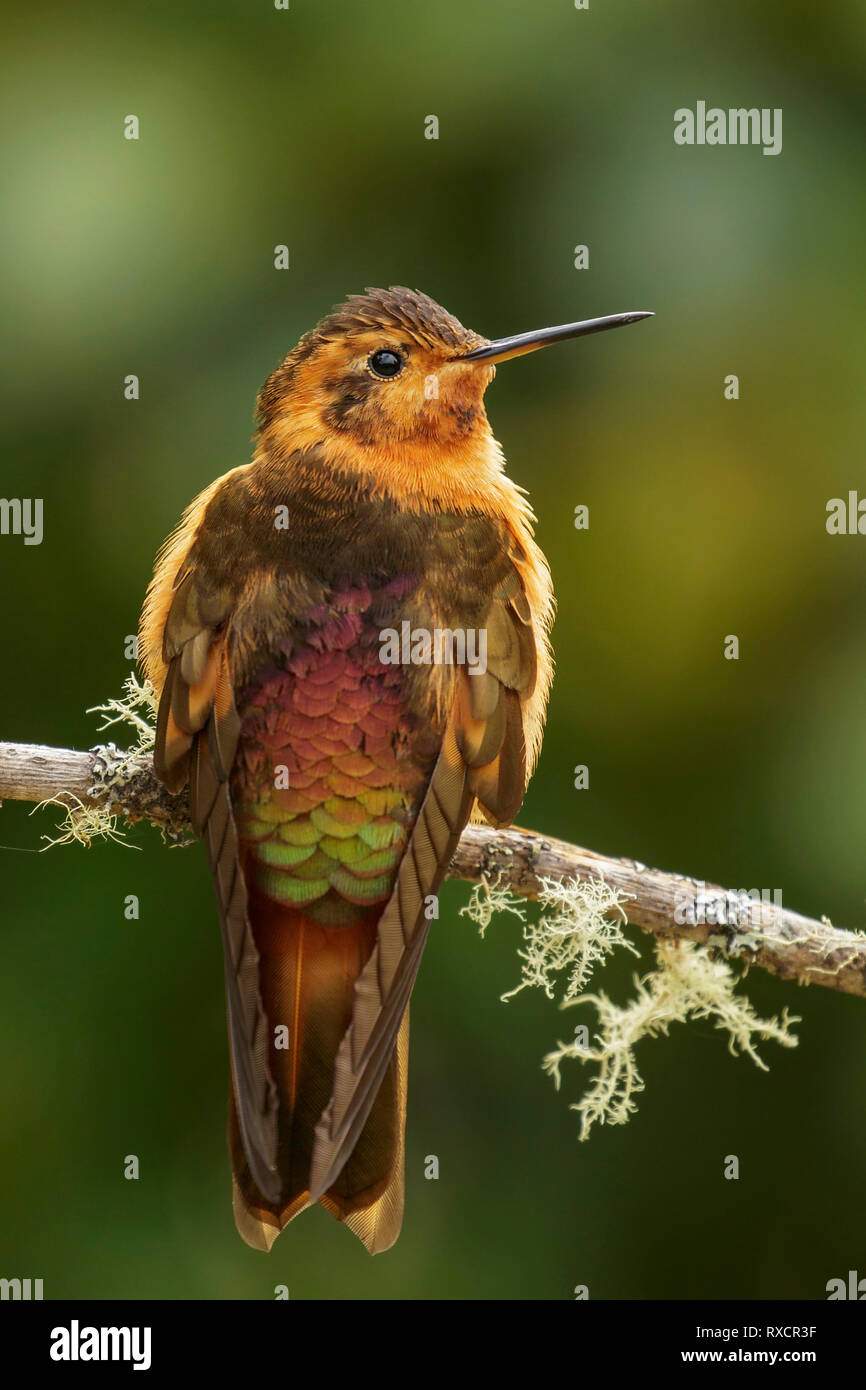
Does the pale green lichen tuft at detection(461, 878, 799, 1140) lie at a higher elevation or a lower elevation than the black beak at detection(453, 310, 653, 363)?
lower

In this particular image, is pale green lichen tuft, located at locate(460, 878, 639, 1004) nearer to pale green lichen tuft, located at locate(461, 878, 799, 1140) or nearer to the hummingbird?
pale green lichen tuft, located at locate(461, 878, 799, 1140)

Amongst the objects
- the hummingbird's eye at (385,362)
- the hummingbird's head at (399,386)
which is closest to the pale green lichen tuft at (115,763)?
the hummingbird's head at (399,386)

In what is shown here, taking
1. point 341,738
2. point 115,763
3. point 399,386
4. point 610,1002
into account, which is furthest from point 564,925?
point 399,386

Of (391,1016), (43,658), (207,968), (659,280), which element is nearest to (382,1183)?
(391,1016)

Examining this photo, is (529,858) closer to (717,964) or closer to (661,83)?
(717,964)

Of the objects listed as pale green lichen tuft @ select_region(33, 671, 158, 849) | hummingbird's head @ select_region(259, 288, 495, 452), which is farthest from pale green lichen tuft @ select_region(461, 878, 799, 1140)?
hummingbird's head @ select_region(259, 288, 495, 452)

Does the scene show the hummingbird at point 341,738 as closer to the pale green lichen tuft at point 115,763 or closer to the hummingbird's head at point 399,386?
the hummingbird's head at point 399,386
